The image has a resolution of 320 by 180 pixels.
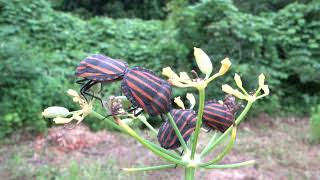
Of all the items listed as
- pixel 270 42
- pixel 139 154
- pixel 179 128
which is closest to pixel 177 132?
pixel 179 128

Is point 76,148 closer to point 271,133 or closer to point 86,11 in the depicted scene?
point 271,133

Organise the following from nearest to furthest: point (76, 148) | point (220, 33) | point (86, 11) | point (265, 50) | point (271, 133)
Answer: point (76, 148) → point (271, 133) → point (220, 33) → point (265, 50) → point (86, 11)

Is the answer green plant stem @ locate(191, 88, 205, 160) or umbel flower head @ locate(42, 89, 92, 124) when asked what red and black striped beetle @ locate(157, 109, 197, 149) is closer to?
green plant stem @ locate(191, 88, 205, 160)

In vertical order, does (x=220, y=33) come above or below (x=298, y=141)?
above

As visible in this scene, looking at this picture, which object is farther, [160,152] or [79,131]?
[79,131]

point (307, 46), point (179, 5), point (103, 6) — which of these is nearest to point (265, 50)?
point (307, 46)

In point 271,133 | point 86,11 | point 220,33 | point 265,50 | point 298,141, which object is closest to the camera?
point 298,141

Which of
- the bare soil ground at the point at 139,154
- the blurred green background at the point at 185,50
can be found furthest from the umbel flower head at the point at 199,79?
the blurred green background at the point at 185,50
